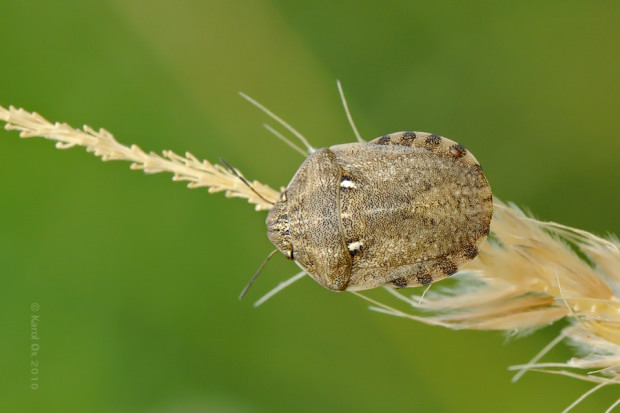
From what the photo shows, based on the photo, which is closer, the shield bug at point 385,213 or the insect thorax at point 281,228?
the shield bug at point 385,213

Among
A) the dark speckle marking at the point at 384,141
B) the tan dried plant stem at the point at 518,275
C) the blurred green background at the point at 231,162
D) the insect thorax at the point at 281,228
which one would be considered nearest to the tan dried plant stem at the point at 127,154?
the tan dried plant stem at the point at 518,275

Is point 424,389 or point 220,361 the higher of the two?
point 220,361

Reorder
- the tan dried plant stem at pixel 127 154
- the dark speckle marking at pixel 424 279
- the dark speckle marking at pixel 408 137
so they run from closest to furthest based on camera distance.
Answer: the tan dried plant stem at pixel 127 154 < the dark speckle marking at pixel 424 279 < the dark speckle marking at pixel 408 137

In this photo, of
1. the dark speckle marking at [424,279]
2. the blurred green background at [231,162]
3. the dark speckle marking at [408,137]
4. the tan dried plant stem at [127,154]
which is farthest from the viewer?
the blurred green background at [231,162]

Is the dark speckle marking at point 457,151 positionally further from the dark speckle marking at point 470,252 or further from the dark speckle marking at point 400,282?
the dark speckle marking at point 400,282

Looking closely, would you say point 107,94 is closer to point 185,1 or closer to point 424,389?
point 185,1

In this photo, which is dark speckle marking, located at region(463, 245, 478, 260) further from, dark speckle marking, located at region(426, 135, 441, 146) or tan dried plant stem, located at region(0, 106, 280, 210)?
tan dried plant stem, located at region(0, 106, 280, 210)

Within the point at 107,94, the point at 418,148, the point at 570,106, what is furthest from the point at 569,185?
the point at 107,94

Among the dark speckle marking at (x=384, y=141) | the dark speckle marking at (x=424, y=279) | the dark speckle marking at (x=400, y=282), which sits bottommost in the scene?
the dark speckle marking at (x=424, y=279)
